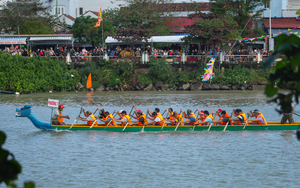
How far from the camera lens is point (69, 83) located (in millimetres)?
30531

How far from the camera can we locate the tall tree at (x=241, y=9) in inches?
1383

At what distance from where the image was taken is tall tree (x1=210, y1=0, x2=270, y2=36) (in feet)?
115

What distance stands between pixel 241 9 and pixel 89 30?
1502cm

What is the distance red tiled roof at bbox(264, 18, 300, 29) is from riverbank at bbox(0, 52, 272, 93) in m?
8.35

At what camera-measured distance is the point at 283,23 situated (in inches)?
1471

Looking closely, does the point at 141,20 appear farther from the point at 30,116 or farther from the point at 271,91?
the point at 271,91

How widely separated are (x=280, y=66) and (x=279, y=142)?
11522 millimetres

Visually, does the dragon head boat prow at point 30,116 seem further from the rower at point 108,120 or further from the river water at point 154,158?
the rower at point 108,120

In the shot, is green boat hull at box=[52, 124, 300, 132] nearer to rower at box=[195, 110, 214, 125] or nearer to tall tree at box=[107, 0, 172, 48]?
rower at box=[195, 110, 214, 125]

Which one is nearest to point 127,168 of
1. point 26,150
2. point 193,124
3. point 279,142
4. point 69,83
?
point 26,150

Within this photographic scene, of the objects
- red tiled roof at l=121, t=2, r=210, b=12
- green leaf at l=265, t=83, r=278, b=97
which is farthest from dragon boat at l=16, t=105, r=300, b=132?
red tiled roof at l=121, t=2, r=210, b=12

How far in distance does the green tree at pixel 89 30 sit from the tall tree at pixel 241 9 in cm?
1068

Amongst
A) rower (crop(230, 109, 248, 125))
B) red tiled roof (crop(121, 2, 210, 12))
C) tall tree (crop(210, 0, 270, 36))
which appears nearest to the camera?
rower (crop(230, 109, 248, 125))

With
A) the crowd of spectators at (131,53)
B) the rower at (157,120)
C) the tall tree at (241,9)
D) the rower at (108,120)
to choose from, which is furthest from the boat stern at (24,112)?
the tall tree at (241,9)
